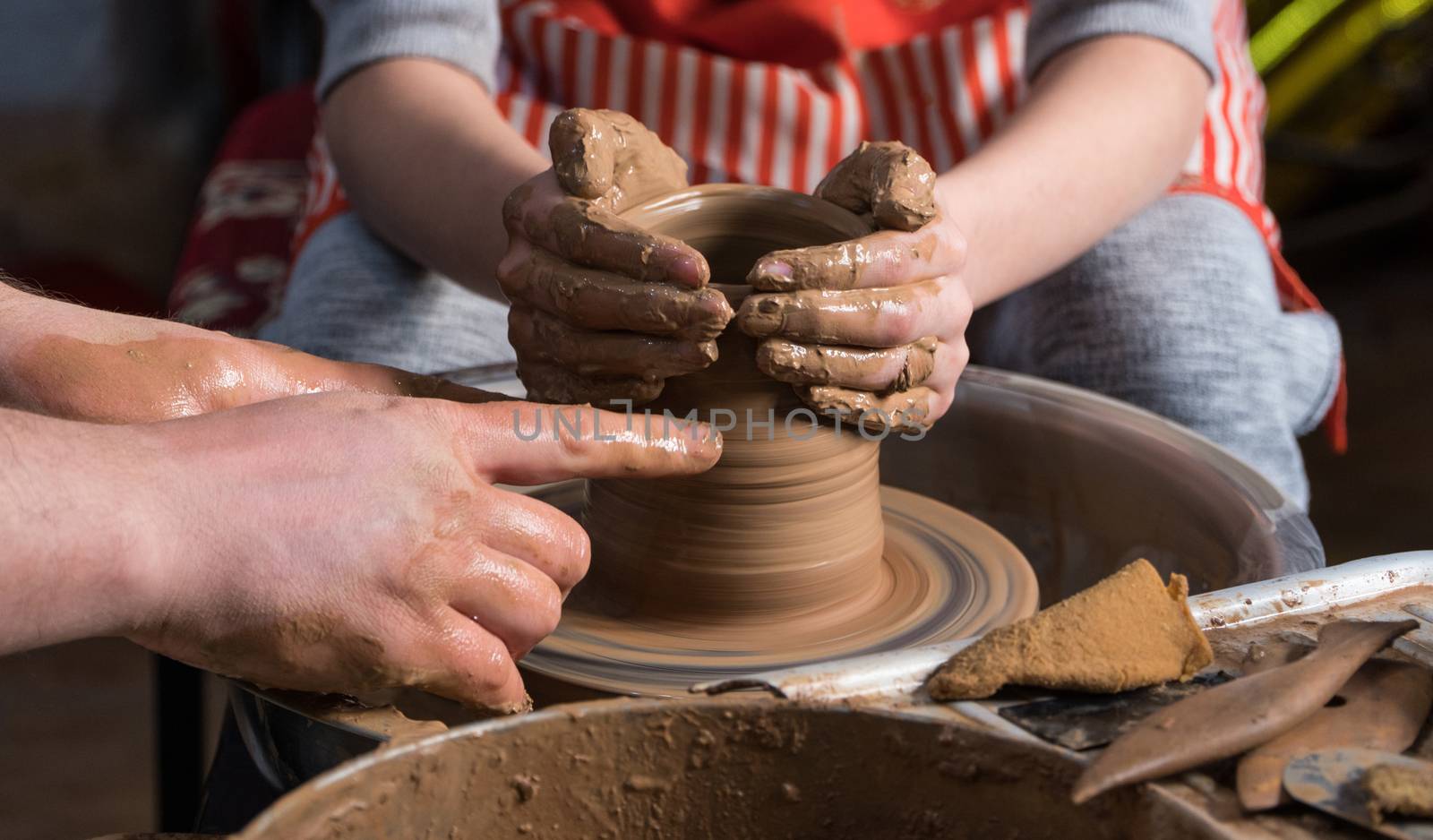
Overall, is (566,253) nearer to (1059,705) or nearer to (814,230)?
(814,230)

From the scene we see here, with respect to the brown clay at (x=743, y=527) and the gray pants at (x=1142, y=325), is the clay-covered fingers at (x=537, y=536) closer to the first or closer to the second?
the brown clay at (x=743, y=527)

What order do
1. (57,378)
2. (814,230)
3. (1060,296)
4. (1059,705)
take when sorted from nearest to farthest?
1. (1059,705)
2. (57,378)
3. (814,230)
4. (1060,296)

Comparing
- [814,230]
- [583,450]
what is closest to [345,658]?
[583,450]

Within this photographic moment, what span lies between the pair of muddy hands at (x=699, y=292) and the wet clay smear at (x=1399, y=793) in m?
0.52

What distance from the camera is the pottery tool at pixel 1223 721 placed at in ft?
2.22

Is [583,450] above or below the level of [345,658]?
above

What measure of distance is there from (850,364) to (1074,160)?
55cm

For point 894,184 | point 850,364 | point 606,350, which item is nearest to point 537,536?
point 606,350

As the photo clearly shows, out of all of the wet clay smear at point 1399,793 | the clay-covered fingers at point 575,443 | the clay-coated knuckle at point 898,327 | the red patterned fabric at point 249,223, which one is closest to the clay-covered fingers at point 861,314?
the clay-coated knuckle at point 898,327

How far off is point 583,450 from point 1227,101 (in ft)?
4.36

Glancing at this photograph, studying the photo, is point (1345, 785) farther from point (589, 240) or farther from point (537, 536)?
point (589, 240)

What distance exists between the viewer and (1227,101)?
1.90 m

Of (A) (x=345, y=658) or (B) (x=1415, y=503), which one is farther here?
(B) (x=1415, y=503)

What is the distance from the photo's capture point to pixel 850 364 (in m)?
1.08
